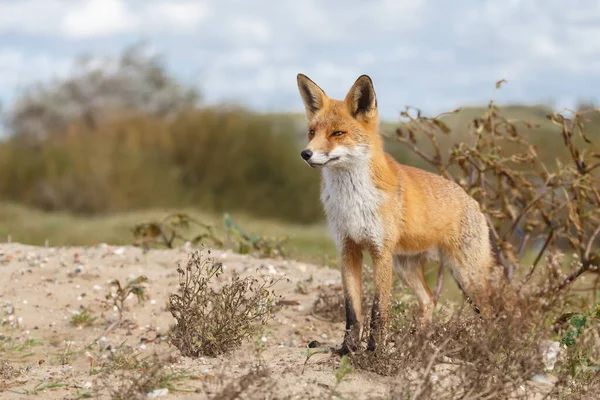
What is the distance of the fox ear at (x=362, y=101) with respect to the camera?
15.3ft

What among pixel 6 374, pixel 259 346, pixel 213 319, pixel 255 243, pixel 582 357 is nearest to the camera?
pixel 259 346

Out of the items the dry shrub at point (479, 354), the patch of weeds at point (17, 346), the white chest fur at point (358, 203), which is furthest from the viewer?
the patch of weeds at point (17, 346)

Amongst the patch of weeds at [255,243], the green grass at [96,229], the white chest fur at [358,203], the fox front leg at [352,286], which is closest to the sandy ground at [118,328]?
the fox front leg at [352,286]

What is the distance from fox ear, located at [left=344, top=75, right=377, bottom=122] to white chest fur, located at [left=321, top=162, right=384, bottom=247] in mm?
324

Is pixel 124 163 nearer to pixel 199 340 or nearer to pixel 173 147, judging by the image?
pixel 173 147

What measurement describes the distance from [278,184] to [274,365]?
15502 millimetres

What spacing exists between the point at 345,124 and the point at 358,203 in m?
0.51

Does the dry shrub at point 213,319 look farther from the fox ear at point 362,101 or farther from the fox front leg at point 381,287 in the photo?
the fox ear at point 362,101

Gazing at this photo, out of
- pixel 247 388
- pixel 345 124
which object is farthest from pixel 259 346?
pixel 345 124

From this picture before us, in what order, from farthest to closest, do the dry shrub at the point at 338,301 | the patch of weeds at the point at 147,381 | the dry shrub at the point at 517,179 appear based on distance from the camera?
the dry shrub at the point at 517,179 < the dry shrub at the point at 338,301 < the patch of weeds at the point at 147,381

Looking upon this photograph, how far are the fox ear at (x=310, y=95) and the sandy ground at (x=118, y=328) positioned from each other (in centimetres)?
159

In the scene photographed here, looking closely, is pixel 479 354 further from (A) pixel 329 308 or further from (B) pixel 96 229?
(B) pixel 96 229

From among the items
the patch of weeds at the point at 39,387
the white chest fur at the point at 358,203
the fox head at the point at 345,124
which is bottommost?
the patch of weeds at the point at 39,387

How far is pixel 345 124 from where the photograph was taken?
465 cm
